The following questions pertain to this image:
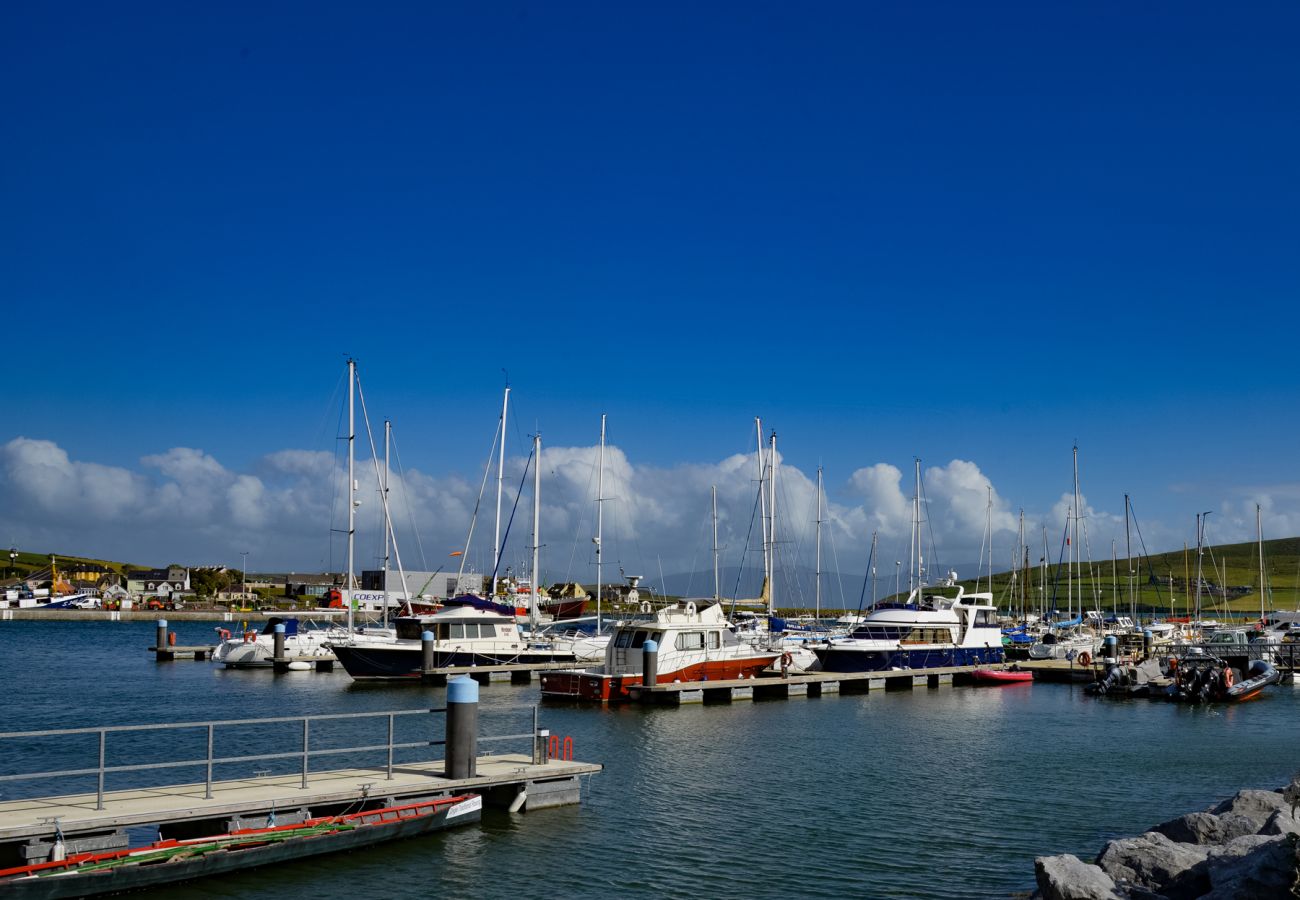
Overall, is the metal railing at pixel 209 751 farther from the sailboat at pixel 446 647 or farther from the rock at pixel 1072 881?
the sailboat at pixel 446 647

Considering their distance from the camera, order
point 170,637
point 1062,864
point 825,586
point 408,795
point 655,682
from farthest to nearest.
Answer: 1. point 825,586
2. point 170,637
3. point 655,682
4. point 408,795
5. point 1062,864

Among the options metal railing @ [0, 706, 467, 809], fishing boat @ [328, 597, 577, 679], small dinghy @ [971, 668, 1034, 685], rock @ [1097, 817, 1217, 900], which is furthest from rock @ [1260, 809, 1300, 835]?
small dinghy @ [971, 668, 1034, 685]

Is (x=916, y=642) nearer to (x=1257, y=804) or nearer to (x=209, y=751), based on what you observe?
(x=1257, y=804)

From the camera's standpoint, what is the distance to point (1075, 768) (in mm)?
34906

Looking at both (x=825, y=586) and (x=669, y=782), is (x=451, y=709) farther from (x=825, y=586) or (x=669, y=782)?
(x=825, y=586)

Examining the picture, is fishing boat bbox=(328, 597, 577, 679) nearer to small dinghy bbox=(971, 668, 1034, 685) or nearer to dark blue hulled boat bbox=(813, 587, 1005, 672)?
dark blue hulled boat bbox=(813, 587, 1005, 672)

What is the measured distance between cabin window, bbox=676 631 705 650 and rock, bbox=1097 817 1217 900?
3343 cm

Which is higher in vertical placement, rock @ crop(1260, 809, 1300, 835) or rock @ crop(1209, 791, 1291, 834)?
rock @ crop(1260, 809, 1300, 835)

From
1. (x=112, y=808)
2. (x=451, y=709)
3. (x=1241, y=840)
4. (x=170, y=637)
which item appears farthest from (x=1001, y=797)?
(x=170, y=637)

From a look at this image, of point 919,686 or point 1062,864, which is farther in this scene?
point 919,686

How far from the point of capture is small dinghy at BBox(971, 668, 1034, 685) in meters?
64.0

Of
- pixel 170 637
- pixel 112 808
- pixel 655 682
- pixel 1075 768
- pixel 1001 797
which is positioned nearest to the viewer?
pixel 112 808

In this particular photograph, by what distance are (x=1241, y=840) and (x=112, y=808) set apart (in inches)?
728

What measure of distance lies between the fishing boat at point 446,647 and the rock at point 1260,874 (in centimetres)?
4680
